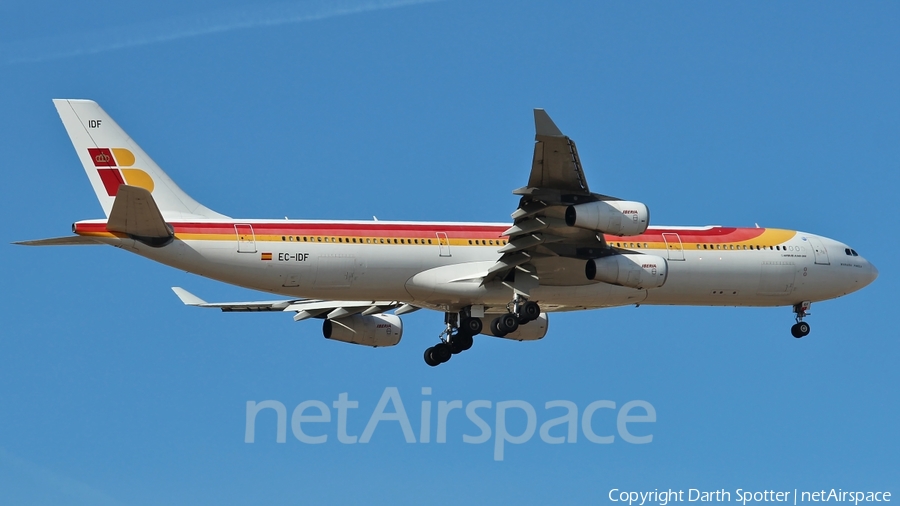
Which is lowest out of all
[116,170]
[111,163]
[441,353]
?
[441,353]

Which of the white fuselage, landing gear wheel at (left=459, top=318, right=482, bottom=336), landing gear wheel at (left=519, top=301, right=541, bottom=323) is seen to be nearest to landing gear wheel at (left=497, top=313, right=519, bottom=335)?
landing gear wheel at (left=519, top=301, right=541, bottom=323)

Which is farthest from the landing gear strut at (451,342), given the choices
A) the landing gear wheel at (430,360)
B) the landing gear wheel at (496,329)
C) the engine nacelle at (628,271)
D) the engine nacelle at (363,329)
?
the engine nacelle at (628,271)

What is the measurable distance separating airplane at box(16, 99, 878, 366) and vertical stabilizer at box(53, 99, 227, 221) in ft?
0.12

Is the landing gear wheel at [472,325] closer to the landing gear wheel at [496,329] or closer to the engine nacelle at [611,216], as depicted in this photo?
the landing gear wheel at [496,329]

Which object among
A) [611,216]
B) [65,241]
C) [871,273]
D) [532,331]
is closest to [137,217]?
[65,241]

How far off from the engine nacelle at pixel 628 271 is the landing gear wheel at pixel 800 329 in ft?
24.6

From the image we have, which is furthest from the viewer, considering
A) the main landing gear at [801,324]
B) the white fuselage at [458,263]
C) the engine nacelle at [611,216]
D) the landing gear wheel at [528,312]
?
the main landing gear at [801,324]

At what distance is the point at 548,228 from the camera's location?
32719 mm

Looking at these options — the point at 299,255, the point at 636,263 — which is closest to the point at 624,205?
the point at 636,263

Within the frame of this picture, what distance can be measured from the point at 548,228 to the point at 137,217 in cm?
1071

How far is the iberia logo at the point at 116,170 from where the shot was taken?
32469mm

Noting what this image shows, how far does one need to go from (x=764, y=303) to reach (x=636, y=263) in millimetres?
6790

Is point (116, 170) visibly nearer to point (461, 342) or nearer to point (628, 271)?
point (461, 342)

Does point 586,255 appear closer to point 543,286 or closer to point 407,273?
point 543,286
